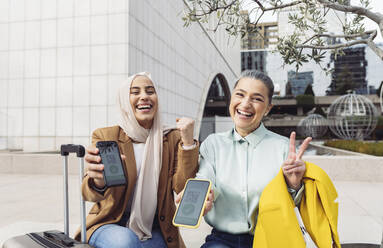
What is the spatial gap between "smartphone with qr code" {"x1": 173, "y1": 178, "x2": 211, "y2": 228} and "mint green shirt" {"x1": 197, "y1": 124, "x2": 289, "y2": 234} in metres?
0.26

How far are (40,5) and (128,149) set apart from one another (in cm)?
1304

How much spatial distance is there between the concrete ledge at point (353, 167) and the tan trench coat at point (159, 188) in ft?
21.8

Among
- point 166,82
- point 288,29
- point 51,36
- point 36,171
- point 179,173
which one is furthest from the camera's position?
point 166,82

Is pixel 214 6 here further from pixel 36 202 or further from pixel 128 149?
pixel 36 202

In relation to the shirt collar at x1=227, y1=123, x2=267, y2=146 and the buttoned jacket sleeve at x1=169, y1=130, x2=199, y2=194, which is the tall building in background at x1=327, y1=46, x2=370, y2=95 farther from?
the buttoned jacket sleeve at x1=169, y1=130, x2=199, y2=194

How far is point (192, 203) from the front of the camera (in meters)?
1.70

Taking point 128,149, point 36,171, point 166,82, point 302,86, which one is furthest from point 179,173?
point 302,86

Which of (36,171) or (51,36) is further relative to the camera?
(51,36)

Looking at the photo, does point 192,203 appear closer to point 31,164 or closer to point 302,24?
point 302,24

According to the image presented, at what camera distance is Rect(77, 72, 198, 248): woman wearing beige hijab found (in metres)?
2.08

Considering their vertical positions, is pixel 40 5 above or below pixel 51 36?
above

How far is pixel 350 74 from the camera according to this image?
55.3m

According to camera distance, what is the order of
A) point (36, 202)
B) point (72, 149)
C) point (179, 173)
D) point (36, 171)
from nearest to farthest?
point (72, 149), point (179, 173), point (36, 202), point (36, 171)

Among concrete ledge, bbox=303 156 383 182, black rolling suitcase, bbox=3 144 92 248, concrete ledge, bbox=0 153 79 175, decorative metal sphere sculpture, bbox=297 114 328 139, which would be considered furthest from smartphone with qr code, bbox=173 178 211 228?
decorative metal sphere sculpture, bbox=297 114 328 139
